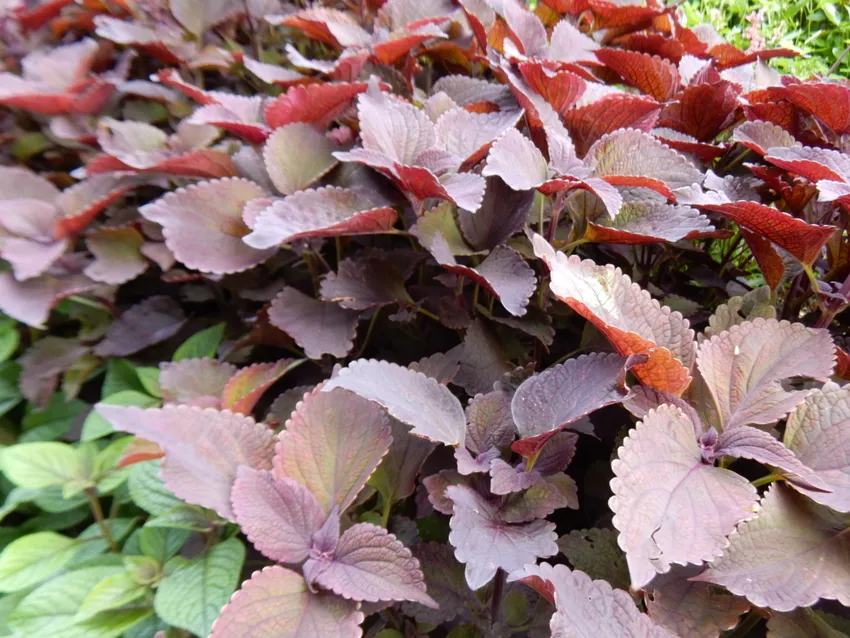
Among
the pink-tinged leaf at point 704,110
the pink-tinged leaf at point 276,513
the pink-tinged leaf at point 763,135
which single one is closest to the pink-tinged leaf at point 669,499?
the pink-tinged leaf at point 276,513

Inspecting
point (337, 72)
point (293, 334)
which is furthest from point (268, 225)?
point (337, 72)

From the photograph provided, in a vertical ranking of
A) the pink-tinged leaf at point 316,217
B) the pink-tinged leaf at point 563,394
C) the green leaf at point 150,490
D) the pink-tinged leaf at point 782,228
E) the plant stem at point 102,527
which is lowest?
the plant stem at point 102,527

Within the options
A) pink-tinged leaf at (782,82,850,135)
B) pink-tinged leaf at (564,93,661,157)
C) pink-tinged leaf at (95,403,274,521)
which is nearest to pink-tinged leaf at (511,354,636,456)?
pink-tinged leaf at (95,403,274,521)

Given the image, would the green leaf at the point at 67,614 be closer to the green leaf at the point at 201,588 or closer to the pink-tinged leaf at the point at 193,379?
the green leaf at the point at 201,588

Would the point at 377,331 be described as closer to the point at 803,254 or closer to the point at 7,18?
the point at 803,254

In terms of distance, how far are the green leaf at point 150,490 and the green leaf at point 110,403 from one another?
137mm

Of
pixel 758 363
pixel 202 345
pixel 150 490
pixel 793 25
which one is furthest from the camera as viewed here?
pixel 793 25

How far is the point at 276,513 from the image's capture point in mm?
479

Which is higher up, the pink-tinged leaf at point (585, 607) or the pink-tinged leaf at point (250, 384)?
the pink-tinged leaf at point (585, 607)

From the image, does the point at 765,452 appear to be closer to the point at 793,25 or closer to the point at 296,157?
the point at 296,157

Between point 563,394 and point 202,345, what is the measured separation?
0.55 metres

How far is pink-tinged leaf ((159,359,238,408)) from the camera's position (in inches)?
27.7

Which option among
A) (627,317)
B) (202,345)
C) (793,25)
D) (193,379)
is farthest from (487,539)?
(793,25)

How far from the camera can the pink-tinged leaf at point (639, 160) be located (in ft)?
2.01
